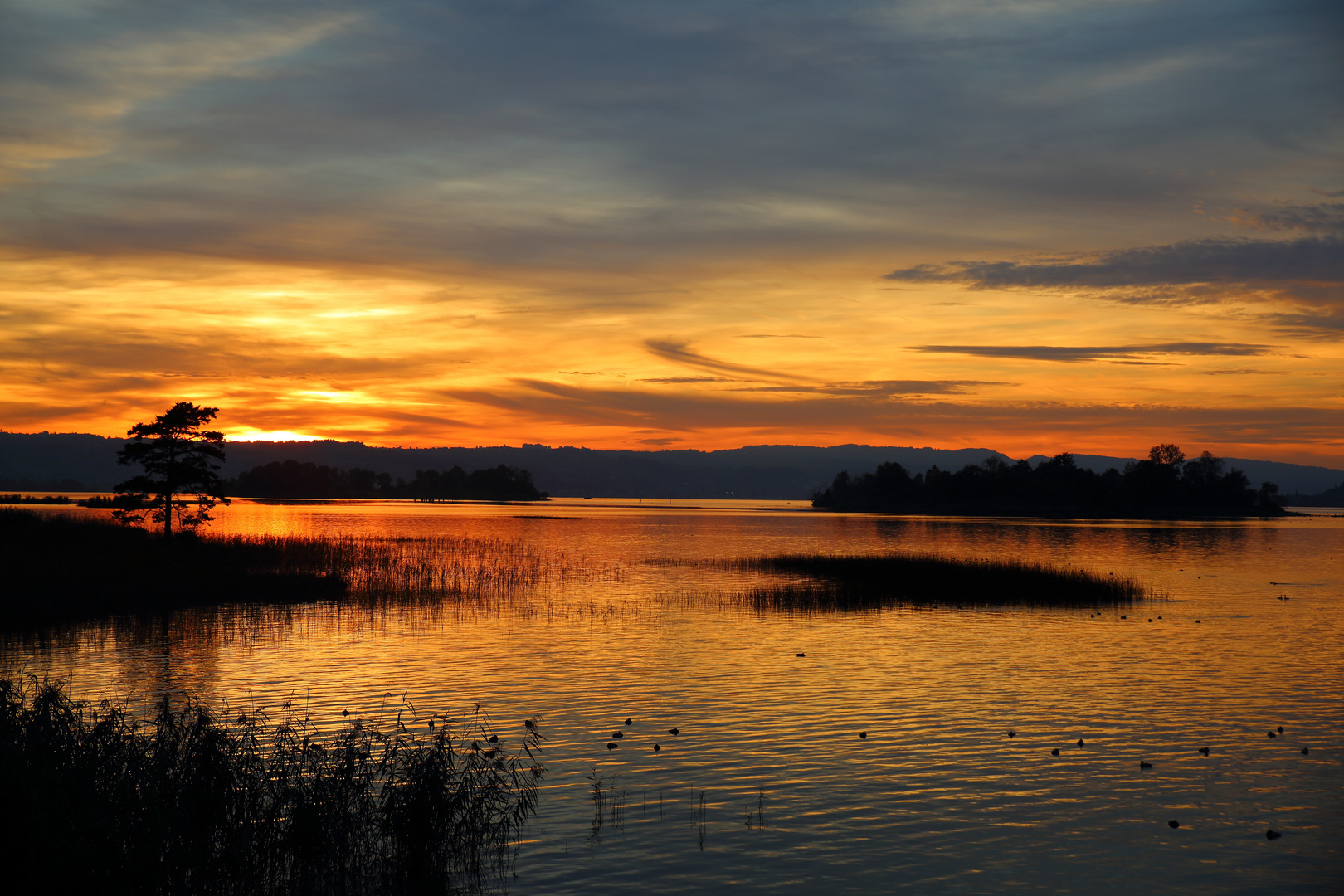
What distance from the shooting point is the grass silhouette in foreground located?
10.4 m

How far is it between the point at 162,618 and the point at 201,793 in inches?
1118

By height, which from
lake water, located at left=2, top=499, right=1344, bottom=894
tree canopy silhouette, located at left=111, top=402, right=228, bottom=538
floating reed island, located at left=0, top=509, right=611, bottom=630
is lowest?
lake water, located at left=2, top=499, right=1344, bottom=894

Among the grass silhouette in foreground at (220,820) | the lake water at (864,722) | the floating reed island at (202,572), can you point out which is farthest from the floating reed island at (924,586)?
the grass silhouette in foreground at (220,820)

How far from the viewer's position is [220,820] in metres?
12.2

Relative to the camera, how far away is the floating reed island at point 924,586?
47.4 metres

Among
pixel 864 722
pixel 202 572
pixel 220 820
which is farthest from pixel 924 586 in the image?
pixel 220 820

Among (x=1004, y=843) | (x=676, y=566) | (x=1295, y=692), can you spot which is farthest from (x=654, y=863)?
(x=676, y=566)

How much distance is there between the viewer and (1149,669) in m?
29.8

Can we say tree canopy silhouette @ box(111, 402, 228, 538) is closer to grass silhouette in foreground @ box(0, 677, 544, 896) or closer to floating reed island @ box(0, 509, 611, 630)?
floating reed island @ box(0, 509, 611, 630)

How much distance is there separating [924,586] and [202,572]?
38120 millimetres

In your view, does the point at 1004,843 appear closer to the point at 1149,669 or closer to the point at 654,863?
the point at 654,863

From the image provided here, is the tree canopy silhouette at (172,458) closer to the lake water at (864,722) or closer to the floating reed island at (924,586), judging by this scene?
the lake water at (864,722)

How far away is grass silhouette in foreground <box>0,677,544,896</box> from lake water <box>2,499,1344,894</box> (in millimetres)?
1304

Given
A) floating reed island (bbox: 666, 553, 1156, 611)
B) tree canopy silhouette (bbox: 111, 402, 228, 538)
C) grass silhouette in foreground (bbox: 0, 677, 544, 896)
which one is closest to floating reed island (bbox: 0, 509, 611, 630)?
tree canopy silhouette (bbox: 111, 402, 228, 538)
